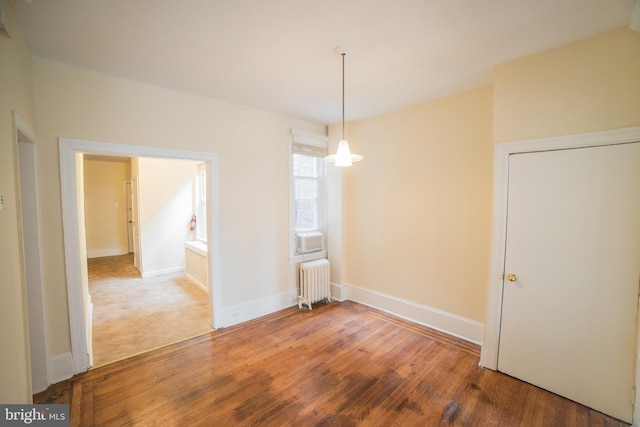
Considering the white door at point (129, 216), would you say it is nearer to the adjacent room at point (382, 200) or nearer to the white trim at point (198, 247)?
the white trim at point (198, 247)

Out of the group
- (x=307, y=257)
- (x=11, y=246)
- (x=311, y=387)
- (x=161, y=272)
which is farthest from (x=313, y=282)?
(x=161, y=272)

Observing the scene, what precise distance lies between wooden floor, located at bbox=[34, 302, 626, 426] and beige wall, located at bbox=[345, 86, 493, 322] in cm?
70

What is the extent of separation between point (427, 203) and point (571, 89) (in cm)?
167

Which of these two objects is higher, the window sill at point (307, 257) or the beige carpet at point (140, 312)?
the window sill at point (307, 257)

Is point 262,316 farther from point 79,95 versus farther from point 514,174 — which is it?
point 514,174

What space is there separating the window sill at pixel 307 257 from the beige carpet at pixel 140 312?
56.5 inches

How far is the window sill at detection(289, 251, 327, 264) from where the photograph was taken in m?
4.11

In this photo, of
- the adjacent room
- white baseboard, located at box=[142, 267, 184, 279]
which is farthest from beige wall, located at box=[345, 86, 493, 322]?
white baseboard, located at box=[142, 267, 184, 279]

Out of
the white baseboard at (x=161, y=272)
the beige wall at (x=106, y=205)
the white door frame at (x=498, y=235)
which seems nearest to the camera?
the white door frame at (x=498, y=235)

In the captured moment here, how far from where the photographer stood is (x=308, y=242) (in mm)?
4160

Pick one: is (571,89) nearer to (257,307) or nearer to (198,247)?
(257,307)

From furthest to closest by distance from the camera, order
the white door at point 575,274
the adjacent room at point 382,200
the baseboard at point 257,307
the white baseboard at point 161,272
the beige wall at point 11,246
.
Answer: the white baseboard at point 161,272 < the baseboard at point 257,307 < the white door at point 575,274 < the adjacent room at point 382,200 < the beige wall at point 11,246

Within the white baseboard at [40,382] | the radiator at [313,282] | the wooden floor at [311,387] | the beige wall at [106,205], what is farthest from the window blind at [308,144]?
Answer: the beige wall at [106,205]

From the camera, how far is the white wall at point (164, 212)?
572cm
